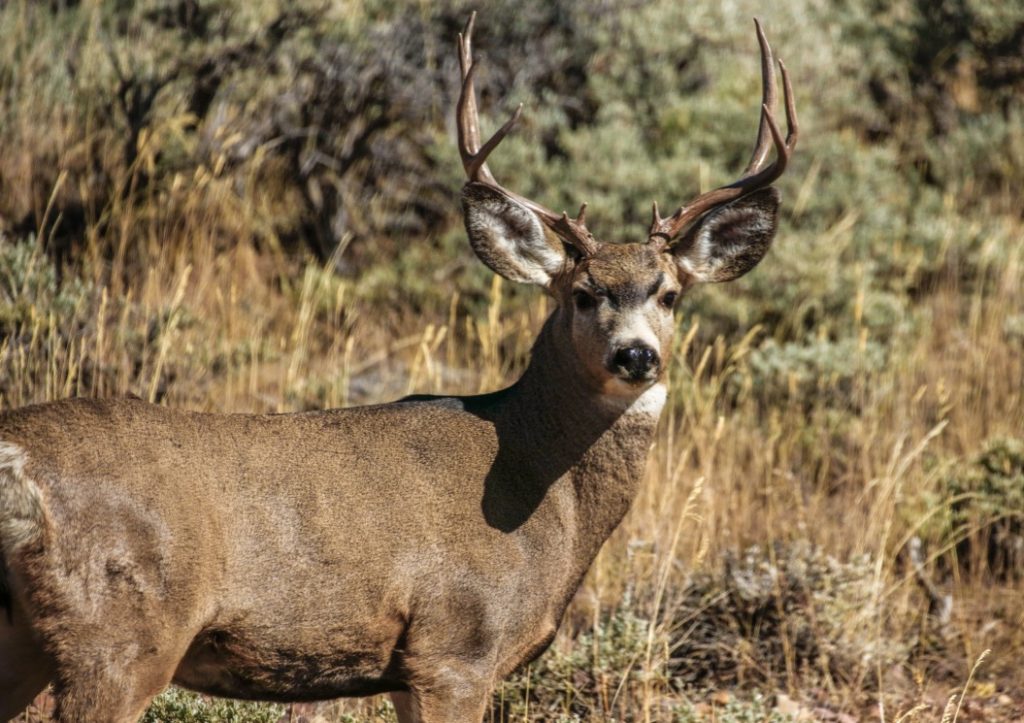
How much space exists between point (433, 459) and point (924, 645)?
→ 3.20 meters

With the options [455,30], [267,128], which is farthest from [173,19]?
[455,30]

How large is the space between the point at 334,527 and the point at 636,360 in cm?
113

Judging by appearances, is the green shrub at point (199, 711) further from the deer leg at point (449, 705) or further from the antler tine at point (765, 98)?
the antler tine at point (765, 98)

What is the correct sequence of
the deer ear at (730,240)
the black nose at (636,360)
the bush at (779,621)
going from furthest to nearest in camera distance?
the bush at (779,621), the deer ear at (730,240), the black nose at (636,360)

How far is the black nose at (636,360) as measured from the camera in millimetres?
4547

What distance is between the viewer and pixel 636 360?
4543 millimetres

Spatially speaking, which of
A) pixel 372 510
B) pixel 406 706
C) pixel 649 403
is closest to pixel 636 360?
pixel 649 403

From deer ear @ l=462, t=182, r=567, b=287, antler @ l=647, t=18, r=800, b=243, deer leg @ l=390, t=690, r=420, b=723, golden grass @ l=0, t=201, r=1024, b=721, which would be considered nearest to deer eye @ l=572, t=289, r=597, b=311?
deer ear @ l=462, t=182, r=567, b=287

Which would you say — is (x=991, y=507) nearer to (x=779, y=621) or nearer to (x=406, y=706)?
(x=779, y=621)

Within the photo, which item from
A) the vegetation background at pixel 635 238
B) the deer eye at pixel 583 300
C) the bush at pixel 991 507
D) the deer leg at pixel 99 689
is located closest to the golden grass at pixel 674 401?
the vegetation background at pixel 635 238

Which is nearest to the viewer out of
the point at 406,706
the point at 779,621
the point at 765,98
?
the point at 406,706

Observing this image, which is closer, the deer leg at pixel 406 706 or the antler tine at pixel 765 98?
the deer leg at pixel 406 706

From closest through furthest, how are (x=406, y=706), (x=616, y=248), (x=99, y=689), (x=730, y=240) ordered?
(x=99, y=689) < (x=406, y=706) < (x=616, y=248) < (x=730, y=240)

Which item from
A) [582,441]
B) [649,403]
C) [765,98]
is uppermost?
[765,98]
